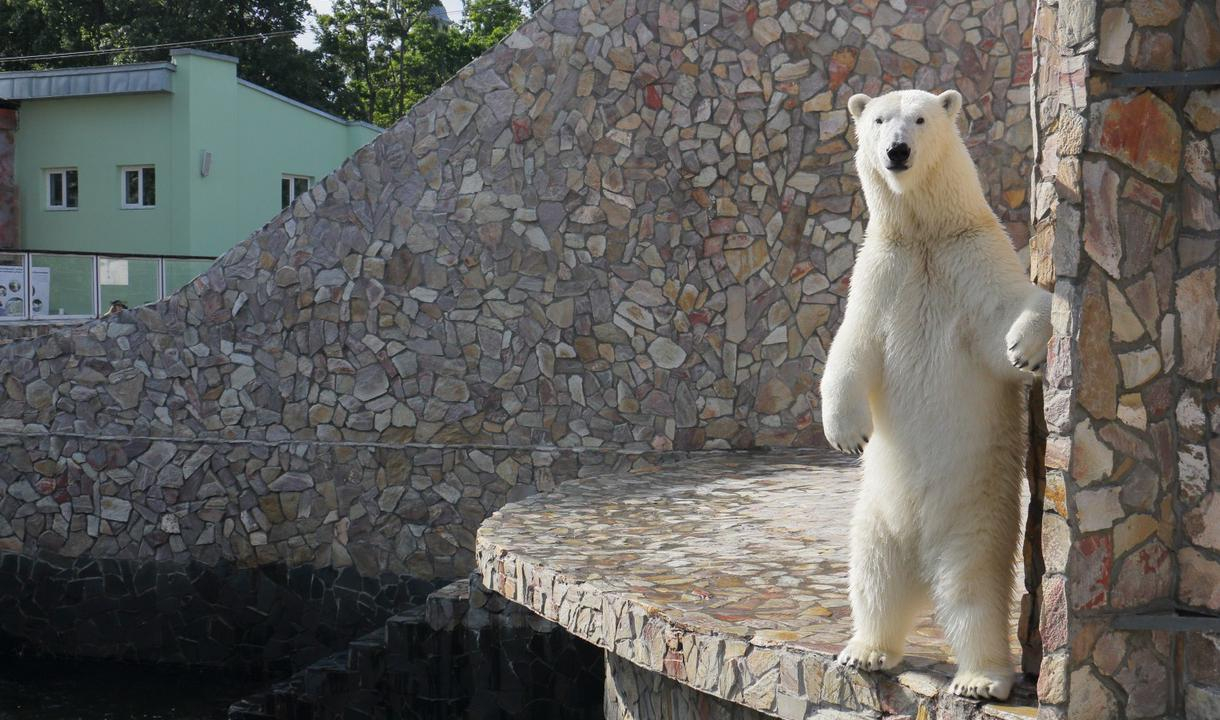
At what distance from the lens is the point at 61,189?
68.0ft

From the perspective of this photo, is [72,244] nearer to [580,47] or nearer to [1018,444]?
Answer: [580,47]

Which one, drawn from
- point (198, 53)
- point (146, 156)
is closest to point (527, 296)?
point (198, 53)

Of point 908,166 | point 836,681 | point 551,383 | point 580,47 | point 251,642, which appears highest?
point 580,47

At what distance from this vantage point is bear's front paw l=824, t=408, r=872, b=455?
11.6ft

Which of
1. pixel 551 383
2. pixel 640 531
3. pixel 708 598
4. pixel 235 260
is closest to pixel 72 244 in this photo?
pixel 235 260

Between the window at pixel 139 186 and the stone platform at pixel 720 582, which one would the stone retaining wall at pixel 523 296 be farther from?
the window at pixel 139 186

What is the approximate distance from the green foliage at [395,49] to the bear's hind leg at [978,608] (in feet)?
100

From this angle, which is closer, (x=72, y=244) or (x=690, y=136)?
(x=690, y=136)

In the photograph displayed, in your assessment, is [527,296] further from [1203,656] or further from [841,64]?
[1203,656]

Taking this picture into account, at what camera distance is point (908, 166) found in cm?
360

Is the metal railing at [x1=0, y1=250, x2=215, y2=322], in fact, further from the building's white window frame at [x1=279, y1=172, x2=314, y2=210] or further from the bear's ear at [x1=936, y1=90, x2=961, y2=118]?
the bear's ear at [x1=936, y1=90, x2=961, y2=118]

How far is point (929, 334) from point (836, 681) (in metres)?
1.08

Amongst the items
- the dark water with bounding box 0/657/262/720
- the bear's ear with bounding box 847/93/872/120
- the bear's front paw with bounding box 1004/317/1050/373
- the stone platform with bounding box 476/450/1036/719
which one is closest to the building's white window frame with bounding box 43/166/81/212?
the dark water with bounding box 0/657/262/720

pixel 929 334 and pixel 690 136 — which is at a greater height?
pixel 690 136
